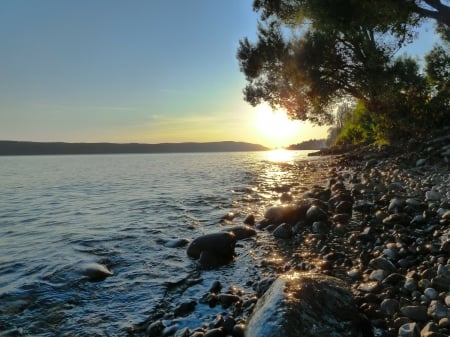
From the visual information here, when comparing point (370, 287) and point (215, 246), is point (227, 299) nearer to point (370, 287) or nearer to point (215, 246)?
point (370, 287)

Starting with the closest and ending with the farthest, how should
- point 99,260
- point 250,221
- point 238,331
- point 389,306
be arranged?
1. point 238,331
2. point 389,306
3. point 99,260
4. point 250,221

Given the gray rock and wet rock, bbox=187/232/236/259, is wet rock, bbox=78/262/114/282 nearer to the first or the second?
wet rock, bbox=187/232/236/259

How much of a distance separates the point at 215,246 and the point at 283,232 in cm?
224

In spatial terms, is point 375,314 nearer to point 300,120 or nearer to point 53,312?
point 53,312

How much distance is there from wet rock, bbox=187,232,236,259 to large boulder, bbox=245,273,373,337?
10.9 ft

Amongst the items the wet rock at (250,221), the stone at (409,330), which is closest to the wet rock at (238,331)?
the stone at (409,330)

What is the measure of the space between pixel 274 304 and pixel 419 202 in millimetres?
7216

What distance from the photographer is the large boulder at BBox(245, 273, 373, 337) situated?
4.32m

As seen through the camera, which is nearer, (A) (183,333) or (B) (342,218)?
(A) (183,333)

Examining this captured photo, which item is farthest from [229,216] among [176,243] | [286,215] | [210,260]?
[210,260]

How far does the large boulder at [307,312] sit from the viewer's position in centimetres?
432

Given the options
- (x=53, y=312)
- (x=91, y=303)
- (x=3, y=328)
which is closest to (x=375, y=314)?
(x=91, y=303)

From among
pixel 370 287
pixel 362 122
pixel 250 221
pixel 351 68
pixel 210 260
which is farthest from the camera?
pixel 362 122

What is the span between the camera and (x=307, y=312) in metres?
4.56
